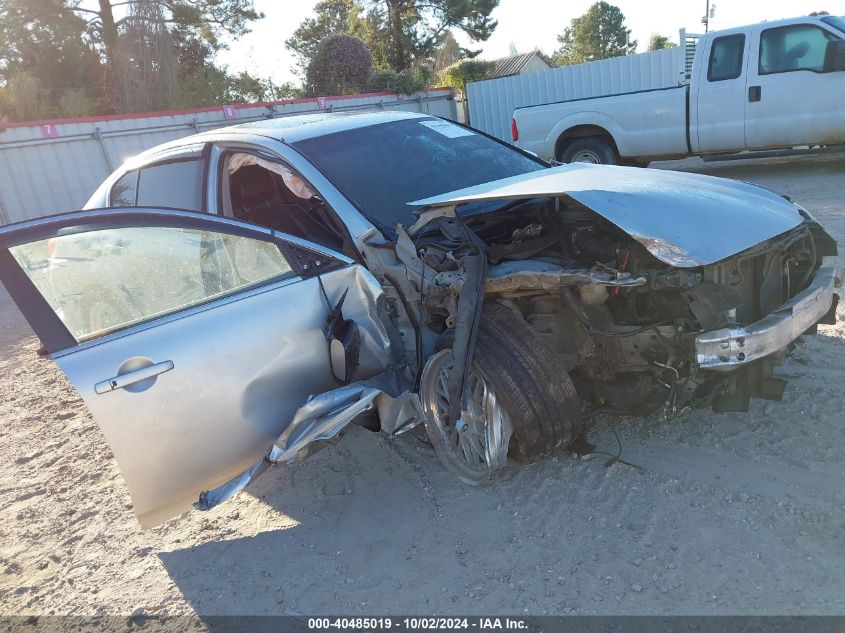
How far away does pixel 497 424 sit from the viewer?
305 centimetres

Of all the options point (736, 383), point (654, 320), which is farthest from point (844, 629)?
point (654, 320)

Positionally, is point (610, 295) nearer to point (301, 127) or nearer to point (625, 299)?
point (625, 299)

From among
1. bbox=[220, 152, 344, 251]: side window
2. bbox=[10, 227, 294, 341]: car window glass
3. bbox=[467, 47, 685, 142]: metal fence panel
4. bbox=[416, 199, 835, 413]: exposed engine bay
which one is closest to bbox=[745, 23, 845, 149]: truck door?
bbox=[467, 47, 685, 142]: metal fence panel

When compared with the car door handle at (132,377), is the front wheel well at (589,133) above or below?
above

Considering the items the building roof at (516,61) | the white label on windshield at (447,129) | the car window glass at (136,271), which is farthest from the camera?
the building roof at (516,61)

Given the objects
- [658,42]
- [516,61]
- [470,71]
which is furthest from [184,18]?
[658,42]

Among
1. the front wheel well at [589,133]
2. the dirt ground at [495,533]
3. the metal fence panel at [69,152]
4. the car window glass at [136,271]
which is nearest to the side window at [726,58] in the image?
the front wheel well at [589,133]

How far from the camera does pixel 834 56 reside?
8.51 metres

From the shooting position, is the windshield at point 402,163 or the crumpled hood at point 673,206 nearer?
the crumpled hood at point 673,206

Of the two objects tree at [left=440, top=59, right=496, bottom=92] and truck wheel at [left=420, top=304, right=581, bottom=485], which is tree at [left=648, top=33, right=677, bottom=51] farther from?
truck wheel at [left=420, top=304, right=581, bottom=485]

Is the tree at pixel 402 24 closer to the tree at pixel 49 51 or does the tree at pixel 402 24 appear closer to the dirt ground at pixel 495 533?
the tree at pixel 49 51

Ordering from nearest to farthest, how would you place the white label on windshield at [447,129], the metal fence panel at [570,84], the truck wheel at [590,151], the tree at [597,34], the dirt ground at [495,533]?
the dirt ground at [495,533] → the white label on windshield at [447,129] → the truck wheel at [590,151] → the metal fence panel at [570,84] → the tree at [597,34]

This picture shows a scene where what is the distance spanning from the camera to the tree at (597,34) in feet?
168

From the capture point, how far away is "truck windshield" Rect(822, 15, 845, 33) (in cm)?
871
